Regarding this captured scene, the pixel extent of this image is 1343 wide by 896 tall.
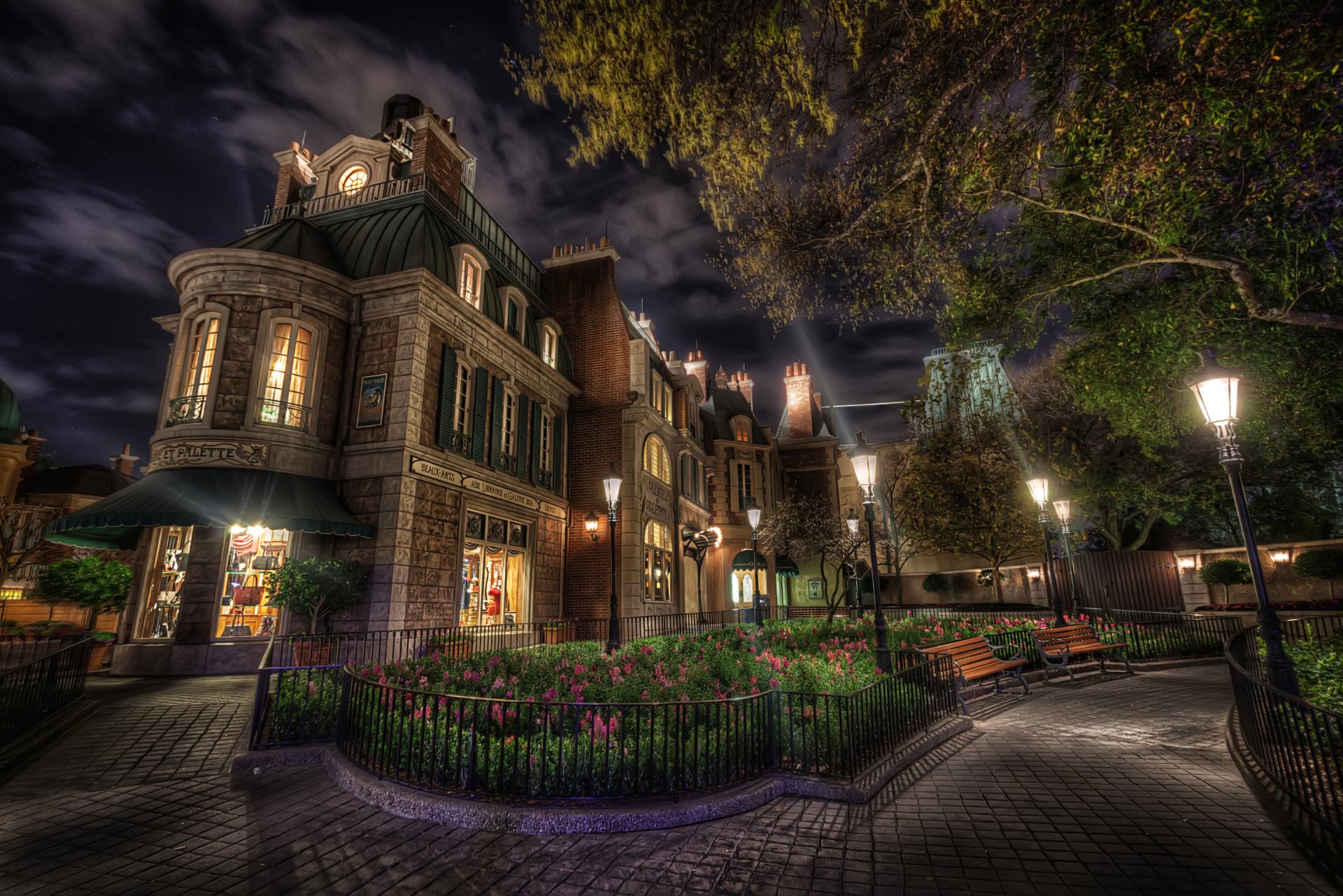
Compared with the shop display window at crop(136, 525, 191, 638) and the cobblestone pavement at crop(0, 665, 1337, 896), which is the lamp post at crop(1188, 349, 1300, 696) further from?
Result: the shop display window at crop(136, 525, 191, 638)

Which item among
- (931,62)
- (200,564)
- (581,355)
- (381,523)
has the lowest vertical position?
(200,564)

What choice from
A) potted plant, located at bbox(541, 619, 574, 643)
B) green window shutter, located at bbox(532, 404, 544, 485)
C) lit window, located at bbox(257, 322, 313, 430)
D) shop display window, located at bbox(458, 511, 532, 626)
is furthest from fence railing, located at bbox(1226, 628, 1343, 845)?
green window shutter, located at bbox(532, 404, 544, 485)

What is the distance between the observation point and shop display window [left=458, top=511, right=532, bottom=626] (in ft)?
53.4

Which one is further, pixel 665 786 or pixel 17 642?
pixel 17 642

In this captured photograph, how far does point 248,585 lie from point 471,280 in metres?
9.65

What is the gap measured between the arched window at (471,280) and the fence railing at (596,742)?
12887 millimetres

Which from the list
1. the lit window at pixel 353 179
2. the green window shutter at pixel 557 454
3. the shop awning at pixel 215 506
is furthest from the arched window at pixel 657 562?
the lit window at pixel 353 179

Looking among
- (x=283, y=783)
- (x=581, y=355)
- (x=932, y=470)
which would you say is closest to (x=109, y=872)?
(x=283, y=783)

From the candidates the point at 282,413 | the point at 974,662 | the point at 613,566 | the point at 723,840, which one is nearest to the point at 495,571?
the point at 613,566

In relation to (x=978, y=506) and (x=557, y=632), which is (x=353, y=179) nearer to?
(x=557, y=632)

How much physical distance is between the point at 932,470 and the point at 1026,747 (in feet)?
60.5

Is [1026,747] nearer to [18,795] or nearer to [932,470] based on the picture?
[18,795]

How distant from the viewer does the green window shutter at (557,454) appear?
2100 centimetres

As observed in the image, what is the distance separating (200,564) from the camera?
12.7m
